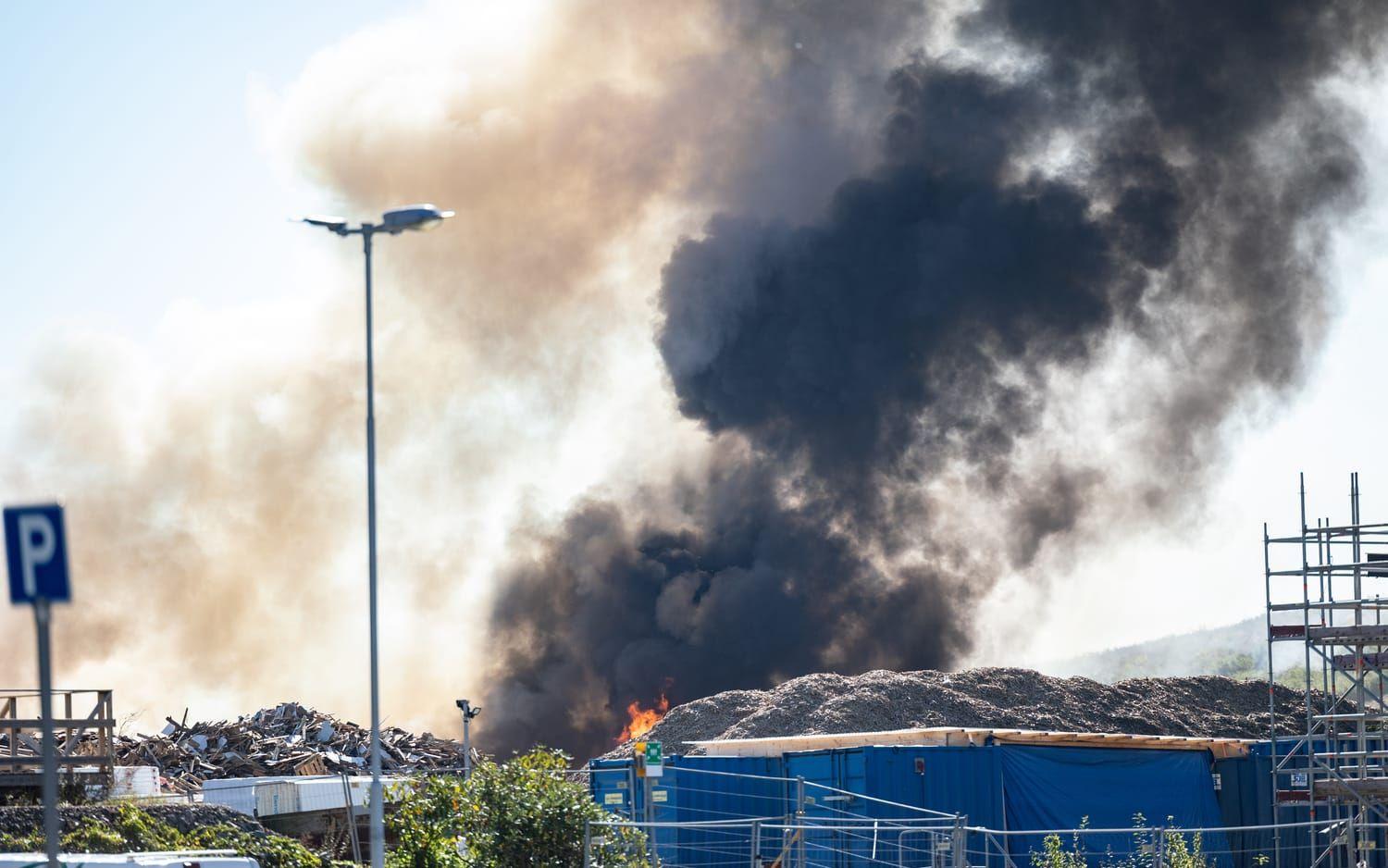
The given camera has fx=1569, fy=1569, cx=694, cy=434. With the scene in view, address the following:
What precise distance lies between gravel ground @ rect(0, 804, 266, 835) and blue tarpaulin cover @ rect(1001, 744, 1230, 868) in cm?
1234

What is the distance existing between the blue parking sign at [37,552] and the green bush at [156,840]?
10.3 metres

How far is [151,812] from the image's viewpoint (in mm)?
20578

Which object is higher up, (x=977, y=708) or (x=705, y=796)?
(x=977, y=708)

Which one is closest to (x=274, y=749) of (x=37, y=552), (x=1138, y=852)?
(x=1138, y=852)

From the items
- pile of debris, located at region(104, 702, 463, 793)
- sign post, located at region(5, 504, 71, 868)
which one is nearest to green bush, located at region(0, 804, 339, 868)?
sign post, located at region(5, 504, 71, 868)

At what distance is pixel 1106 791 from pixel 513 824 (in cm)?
1360

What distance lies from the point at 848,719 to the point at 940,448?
2517cm

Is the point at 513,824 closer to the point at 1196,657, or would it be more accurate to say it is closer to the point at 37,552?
the point at 37,552

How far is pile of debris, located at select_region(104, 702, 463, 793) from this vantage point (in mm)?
34594

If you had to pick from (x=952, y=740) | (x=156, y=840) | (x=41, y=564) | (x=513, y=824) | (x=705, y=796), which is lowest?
(x=705, y=796)

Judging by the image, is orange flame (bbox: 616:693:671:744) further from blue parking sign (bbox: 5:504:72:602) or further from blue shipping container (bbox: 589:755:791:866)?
blue parking sign (bbox: 5:504:72:602)

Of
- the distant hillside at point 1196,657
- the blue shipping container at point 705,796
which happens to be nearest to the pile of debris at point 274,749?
the blue shipping container at point 705,796

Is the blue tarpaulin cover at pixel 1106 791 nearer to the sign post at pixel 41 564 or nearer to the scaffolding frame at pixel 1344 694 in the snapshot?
the scaffolding frame at pixel 1344 694

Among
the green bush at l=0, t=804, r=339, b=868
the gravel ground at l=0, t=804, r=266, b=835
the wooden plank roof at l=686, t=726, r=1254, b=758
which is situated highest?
the wooden plank roof at l=686, t=726, r=1254, b=758
